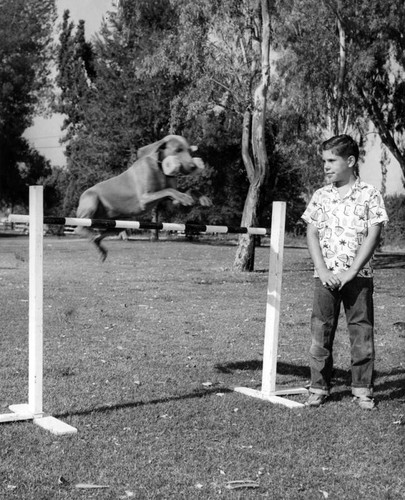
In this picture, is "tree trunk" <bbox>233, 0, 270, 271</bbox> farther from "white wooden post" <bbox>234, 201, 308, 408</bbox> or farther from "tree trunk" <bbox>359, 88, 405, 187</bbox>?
"white wooden post" <bbox>234, 201, 308, 408</bbox>

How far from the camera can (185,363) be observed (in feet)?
29.7

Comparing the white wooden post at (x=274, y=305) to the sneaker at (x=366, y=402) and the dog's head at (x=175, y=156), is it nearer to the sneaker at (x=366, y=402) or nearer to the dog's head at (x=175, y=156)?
the sneaker at (x=366, y=402)

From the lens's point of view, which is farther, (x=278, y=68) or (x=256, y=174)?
(x=278, y=68)

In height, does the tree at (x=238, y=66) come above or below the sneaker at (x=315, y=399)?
above

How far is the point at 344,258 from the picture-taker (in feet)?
23.0

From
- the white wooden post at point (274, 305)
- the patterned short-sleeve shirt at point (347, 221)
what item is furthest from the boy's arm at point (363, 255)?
the white wooden post at point (274, 305)

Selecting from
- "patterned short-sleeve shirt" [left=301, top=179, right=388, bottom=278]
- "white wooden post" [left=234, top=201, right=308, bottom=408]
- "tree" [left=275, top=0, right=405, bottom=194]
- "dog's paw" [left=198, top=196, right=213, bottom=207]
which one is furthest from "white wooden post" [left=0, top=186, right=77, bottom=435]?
"tree" [left=275, top=0, right=405, bottom=194]

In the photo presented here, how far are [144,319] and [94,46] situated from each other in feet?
19.6

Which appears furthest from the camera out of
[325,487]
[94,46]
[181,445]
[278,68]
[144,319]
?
[278,68]

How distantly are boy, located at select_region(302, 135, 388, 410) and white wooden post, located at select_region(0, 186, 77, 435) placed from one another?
2.63 meters

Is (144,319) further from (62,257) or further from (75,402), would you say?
(62,257)

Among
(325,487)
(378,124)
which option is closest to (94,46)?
(325,487)

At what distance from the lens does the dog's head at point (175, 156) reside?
502cm

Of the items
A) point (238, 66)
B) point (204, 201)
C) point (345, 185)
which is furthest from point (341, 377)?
point (238, 66)
